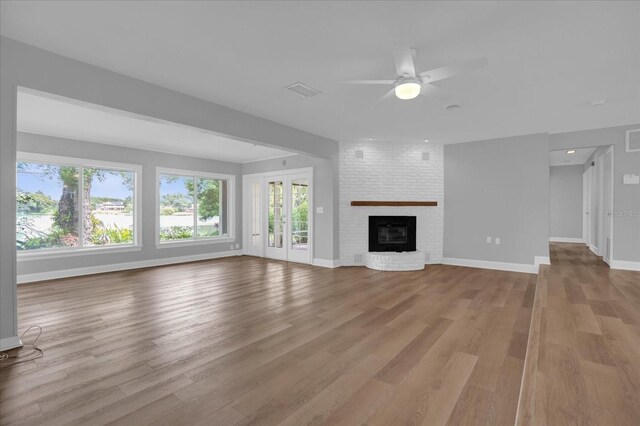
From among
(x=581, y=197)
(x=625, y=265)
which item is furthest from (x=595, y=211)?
(x=581, y=197)

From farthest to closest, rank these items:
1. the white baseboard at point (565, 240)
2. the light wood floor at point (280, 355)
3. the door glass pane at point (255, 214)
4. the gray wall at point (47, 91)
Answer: the white baseboard at point (565, 240)
the door glass pane at point (255, 214)
the gray wall at point (47, 91)
the light wood floor at point (280, 355)

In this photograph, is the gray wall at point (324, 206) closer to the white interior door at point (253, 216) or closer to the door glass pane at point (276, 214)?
the door glass pane at point (276, 214)

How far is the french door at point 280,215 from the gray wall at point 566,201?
326 inches

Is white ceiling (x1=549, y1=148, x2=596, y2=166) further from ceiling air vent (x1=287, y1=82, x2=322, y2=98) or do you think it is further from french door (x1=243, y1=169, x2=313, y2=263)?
ceiling air vent (x1=287, y1=82, x2=322, y2=98)

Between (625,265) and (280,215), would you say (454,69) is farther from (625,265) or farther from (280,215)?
(280,215)

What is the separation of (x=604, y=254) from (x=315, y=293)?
5828 millimetres

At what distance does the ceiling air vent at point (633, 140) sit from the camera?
16.5 feet

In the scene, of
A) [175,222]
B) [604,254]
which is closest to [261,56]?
[175,222]

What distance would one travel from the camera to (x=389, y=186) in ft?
22.0

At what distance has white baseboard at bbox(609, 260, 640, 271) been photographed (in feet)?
16.4

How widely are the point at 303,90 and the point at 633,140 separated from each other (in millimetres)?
5636

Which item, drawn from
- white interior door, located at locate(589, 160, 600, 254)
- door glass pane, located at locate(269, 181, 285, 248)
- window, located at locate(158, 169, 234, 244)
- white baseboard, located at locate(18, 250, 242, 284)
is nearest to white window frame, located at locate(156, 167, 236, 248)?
window, located at locate(158, 169, 234, 244)

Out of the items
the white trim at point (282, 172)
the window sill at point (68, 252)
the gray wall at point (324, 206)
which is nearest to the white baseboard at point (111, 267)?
the window sill at point (68, 252)

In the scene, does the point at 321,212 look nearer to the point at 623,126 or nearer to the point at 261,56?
the point at 261,56
